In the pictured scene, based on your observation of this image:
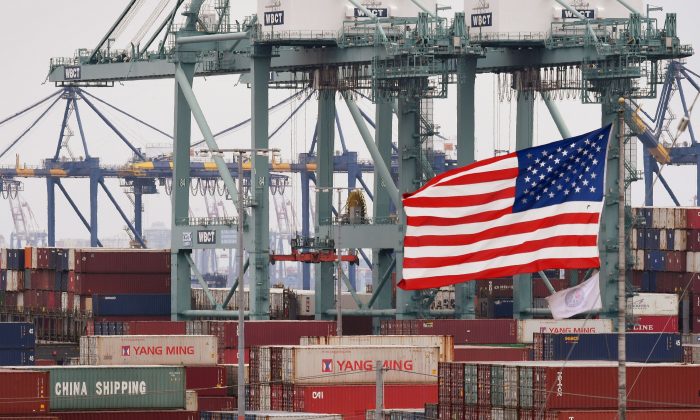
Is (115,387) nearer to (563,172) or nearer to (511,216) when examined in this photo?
(511,216)

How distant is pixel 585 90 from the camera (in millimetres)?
97562

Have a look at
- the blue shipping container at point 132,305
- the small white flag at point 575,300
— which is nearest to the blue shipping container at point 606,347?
the small white flag at point 575,300

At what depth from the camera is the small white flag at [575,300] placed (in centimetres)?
3234

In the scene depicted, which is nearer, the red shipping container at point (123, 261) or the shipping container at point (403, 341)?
the shipping container at point (403, 341)

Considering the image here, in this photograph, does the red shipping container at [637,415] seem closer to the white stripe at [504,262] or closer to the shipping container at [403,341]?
the white stripe at [504,262]

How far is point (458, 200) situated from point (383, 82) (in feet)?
206

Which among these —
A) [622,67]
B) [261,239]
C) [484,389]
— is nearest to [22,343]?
[261,239]

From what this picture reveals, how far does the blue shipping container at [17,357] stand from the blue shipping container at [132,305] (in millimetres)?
25378

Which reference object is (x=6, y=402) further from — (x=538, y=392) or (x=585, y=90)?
(x=585, y=90)

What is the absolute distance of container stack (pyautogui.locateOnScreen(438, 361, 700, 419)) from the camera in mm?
44781

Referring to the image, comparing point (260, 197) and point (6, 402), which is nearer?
point (6, 402)

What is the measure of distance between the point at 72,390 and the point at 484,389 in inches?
600

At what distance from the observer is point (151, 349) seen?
73.5 metres

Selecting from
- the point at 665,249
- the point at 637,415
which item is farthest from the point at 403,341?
the point at 665,249
